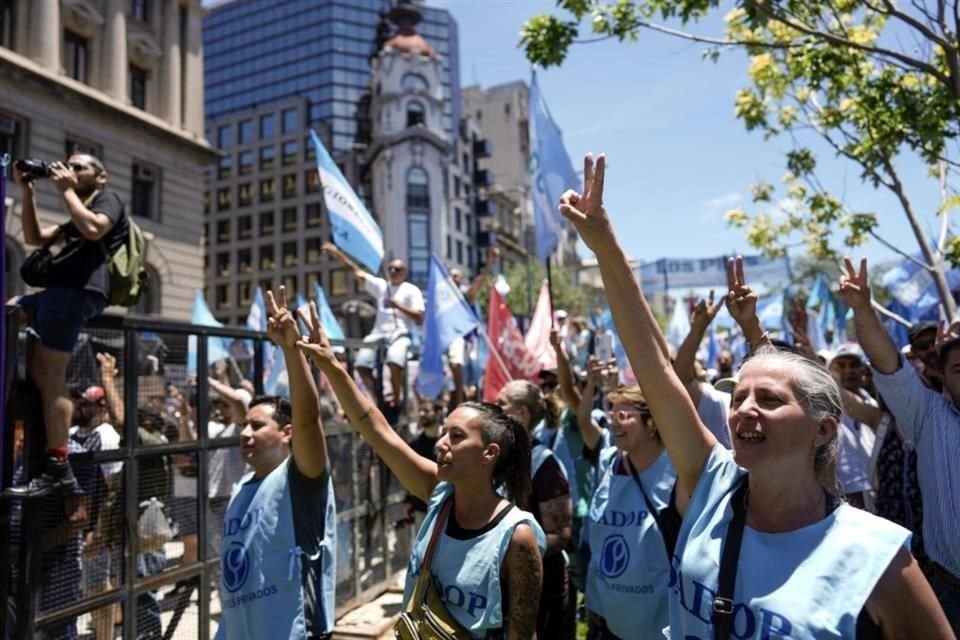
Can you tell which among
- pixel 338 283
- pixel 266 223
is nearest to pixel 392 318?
pixel 338 283

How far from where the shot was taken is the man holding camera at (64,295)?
136 inches

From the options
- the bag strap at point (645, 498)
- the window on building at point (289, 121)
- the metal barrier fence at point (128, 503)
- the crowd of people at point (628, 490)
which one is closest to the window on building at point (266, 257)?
the window on building at point (289, 121)

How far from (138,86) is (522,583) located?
27.2m

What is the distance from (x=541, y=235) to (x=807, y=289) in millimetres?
40804

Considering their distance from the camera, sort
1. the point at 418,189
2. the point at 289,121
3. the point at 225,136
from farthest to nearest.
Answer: the point at 225,136 < the point at 289,121 < the point at 418,189

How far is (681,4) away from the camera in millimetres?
6371

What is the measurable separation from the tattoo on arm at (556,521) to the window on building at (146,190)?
2381 centimetres

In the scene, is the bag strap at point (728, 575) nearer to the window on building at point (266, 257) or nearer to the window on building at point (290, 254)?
the window on building at point (290, 254)

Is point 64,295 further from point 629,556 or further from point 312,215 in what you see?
point 312,215

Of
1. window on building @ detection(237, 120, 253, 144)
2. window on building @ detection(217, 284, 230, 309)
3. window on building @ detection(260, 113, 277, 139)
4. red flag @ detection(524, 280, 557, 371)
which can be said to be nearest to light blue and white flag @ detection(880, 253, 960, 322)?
red flag @ detection(524, 280, 557, 371)

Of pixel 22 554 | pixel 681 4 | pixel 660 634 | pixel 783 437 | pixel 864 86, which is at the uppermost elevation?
pixel 681 4

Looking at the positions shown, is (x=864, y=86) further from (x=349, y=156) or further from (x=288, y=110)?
(x=288, y=110)

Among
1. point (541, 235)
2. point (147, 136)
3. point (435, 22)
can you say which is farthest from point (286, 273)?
point (541, 235)

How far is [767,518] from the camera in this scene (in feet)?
5.98
